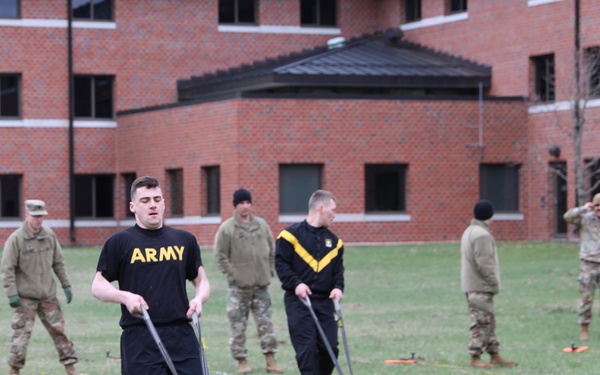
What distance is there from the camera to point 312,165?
121 feet

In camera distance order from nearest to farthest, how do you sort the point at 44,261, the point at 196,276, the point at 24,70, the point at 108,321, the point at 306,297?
the point at 196,276 → the point at 306,297 → the point at 44,261 → the point at 108,321 → the point at 24,70

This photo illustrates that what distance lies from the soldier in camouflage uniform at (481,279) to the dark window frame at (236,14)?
28625mm

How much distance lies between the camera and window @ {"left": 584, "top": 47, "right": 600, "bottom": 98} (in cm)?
3412

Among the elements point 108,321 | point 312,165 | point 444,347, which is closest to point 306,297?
point 444,347

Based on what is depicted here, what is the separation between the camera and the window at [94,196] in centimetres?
4169

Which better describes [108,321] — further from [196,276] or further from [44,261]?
→ [196,276]

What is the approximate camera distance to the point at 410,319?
2062cm

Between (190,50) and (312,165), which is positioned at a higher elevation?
(190,50)

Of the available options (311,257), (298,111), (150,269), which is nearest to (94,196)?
(298,111)

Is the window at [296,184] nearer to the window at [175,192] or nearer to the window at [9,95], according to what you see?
the window at [175,192]

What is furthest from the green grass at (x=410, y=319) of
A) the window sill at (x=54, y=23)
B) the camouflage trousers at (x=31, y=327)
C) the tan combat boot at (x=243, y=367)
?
the window sill at (x=54, y=23)

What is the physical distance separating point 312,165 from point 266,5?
7.81 meters

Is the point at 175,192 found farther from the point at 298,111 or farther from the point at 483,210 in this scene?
the point at 483,210

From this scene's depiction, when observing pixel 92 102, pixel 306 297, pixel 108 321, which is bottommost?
pixel 108 321
